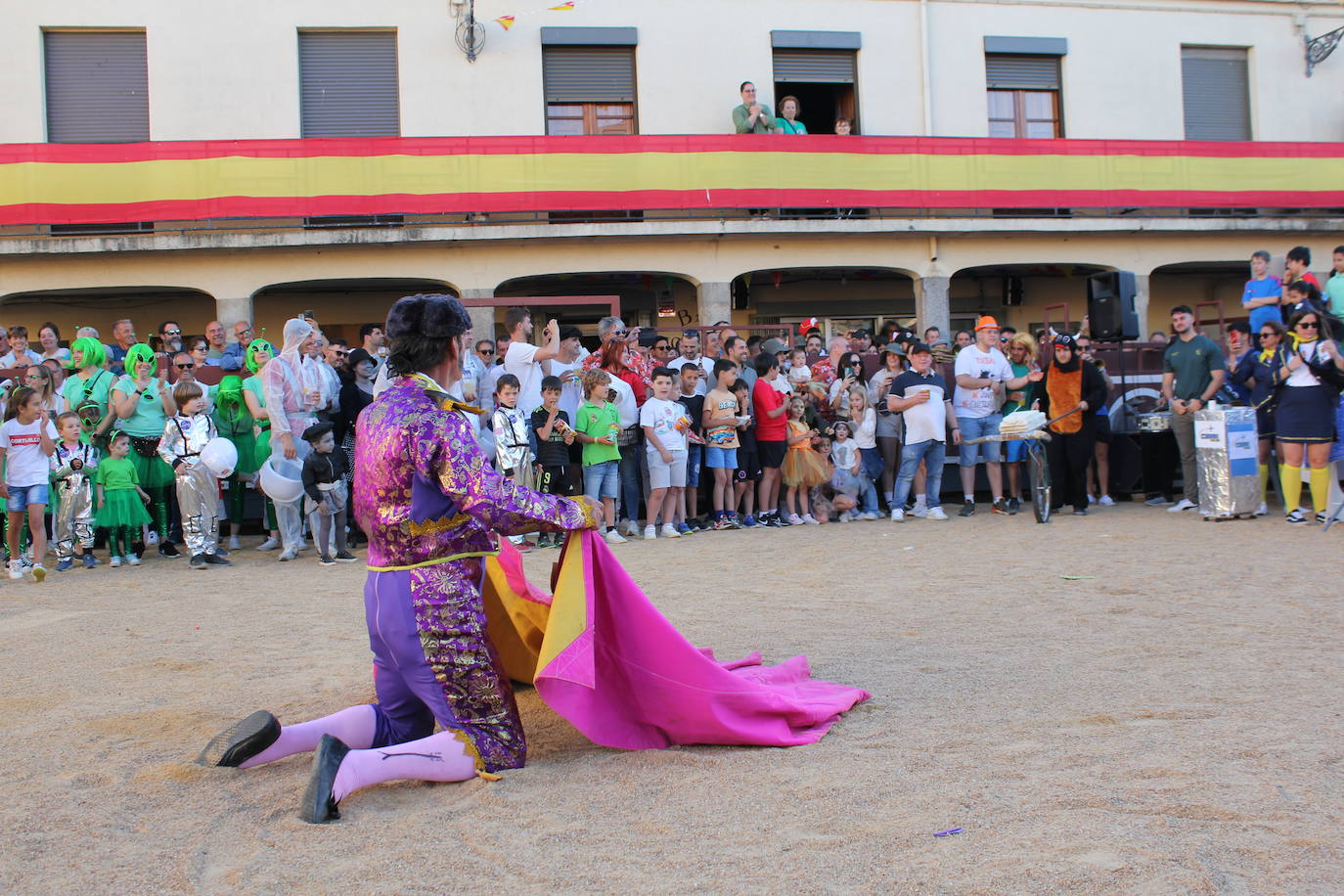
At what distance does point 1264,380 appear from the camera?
36.6ft

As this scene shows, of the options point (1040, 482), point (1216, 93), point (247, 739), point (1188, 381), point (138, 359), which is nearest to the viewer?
point (247, 739)

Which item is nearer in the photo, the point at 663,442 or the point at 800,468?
the point at 663,442

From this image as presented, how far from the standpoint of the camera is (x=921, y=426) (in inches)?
455

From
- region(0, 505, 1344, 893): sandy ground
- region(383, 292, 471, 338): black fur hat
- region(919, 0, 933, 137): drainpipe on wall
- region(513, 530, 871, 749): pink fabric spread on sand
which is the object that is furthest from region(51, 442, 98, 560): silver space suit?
region(919, 0, 933, 137): drainpipe on wall

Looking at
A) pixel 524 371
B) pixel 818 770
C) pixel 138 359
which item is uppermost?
pixel 138 359

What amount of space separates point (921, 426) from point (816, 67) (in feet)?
30.9

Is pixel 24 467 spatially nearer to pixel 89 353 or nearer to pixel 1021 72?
pixel 89 353

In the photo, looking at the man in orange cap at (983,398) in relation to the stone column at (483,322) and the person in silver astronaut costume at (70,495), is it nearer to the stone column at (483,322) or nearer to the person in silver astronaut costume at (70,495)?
the stone column at (483,322)

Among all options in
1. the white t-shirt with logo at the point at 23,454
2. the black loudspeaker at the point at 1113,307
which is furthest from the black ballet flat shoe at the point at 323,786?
the black loudspeaker at the point at 1113,307

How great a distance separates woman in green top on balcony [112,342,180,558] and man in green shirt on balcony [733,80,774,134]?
9.96 metres

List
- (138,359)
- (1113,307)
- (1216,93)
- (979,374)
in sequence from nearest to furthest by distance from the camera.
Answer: (138,359), (979,374), (1113,307), (1216,93)

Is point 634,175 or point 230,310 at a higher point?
point 634,175

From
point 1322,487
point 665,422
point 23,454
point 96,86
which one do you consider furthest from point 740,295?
point 23,454

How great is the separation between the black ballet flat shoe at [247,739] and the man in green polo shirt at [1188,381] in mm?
9961
